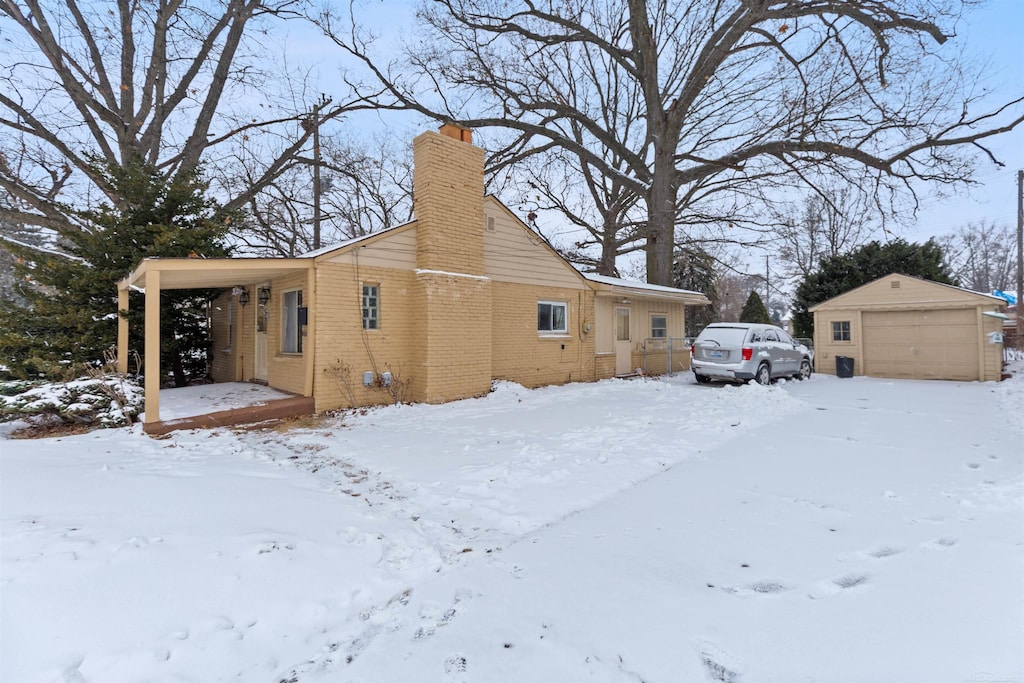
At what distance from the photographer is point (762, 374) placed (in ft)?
41.2

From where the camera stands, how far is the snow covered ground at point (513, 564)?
2104 millimetres

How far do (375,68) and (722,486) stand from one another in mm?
18940

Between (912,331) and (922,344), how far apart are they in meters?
0.48

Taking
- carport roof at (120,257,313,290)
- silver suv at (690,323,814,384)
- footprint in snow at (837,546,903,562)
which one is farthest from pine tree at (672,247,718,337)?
footprint in snow at (837,546,903,562)

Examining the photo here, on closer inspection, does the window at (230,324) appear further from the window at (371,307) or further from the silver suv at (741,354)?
the silver suv at (741,354)

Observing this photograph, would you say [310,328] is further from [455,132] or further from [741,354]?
[741,354]

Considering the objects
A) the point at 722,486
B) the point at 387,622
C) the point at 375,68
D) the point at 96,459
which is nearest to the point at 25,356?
the point at 96,459

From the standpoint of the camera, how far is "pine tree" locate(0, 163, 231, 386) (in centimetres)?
927

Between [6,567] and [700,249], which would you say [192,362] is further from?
[700,249]

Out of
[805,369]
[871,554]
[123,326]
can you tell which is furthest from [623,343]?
[123,326]

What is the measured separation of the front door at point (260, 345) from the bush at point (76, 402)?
3.17 metres

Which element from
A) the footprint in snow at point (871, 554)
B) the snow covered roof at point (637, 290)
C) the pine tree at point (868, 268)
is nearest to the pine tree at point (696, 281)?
the pine tree at point (868, 268)

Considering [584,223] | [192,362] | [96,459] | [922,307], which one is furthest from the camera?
[584,223]

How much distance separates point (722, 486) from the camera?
4.49m
